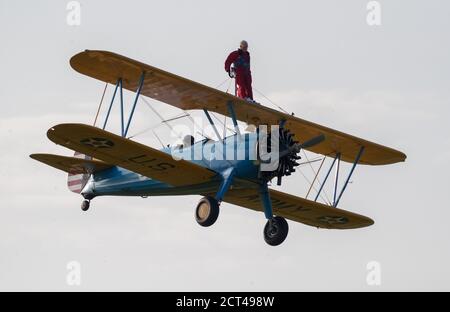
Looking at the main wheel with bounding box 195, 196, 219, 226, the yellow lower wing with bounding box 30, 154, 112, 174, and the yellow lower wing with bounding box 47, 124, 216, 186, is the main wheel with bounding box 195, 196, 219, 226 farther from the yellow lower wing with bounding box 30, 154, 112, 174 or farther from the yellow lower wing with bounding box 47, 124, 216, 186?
the yellow lower wing with bounding box 30, 154, 112, 174

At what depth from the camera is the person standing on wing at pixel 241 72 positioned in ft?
66.0

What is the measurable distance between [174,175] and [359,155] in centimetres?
442

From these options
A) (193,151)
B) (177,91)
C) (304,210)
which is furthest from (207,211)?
(304,210)

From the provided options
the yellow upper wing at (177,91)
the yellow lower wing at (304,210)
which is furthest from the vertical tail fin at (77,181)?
the yellow upper wing at (177,91)

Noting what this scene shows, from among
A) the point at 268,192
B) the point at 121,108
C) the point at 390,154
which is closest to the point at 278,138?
the point at 268,192

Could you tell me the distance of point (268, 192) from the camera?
63.6 feet

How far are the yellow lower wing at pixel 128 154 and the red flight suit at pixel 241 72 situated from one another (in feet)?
6.37

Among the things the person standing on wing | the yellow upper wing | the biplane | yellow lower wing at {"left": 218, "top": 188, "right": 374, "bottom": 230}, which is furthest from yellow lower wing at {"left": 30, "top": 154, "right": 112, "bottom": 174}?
the person standing on wing

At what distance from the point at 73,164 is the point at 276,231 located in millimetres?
4415

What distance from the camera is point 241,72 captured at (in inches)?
794

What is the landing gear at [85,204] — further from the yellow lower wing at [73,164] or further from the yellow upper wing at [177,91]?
the yellow upper wing at [177,91]

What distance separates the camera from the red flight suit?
2012cm

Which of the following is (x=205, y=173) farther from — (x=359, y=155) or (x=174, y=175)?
(x=359, y=155)

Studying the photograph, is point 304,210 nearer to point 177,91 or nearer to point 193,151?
point 193,151
